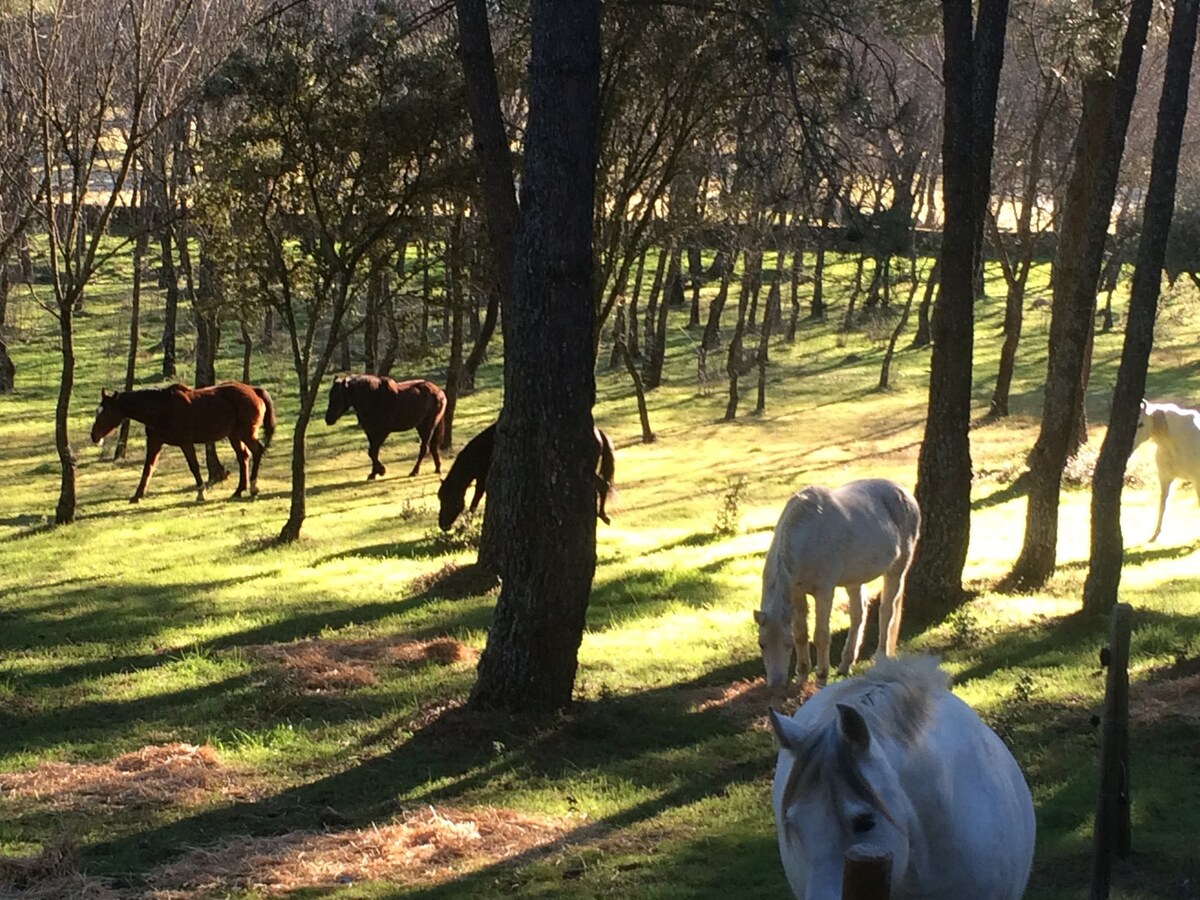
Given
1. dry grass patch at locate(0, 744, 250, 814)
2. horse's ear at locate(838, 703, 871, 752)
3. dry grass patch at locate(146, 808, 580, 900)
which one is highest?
horse's ear at locate(838, 703, 871, 752)

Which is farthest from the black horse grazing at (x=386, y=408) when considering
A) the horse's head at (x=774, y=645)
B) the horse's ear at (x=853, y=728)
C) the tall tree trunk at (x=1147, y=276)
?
the horse's ear at (x=853, y=728)

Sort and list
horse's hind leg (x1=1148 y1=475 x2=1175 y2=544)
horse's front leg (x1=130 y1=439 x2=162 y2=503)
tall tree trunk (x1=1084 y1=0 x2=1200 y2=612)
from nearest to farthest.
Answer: tall tree trunk (x1=1084 y1=0 x2=1200 y2=612) < horse's hind leg (x1=1148 y1=475 x2=1175 y2=544) < horse's front leg (x1=130 y1=439 x2=162 y2=503)

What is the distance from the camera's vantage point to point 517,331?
873 cm

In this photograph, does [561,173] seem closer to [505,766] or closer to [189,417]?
[505,766]

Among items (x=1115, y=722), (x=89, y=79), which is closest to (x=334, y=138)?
(x=89, y=79)

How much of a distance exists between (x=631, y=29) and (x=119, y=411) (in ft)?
37.9

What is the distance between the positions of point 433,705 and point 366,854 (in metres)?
2.80

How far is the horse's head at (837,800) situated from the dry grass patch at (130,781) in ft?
18.3

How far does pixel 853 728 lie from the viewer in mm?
3037

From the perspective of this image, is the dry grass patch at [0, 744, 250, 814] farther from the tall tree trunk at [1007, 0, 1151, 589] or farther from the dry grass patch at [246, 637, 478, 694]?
the tall tree trunk at [1007, 0, 1151, 589]

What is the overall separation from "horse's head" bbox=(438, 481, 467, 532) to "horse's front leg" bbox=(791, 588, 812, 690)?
7.81 metres

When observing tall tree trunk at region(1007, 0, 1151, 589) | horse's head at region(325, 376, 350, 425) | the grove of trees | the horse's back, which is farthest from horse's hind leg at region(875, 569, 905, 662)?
horse's head at region(325, 376, 350, 425)

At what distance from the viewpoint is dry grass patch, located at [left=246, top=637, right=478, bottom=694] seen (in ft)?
33.9

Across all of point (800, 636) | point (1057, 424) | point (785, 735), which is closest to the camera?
point (785, 735)
